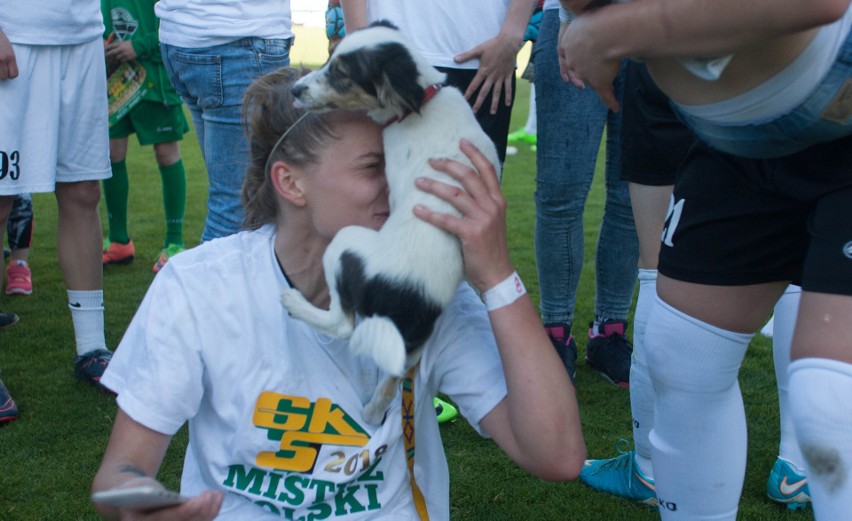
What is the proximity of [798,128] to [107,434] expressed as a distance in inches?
108

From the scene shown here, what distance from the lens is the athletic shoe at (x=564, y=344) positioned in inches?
152

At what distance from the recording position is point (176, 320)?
1838mm

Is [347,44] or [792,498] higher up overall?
[347,44]

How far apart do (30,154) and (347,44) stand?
2.08 metres

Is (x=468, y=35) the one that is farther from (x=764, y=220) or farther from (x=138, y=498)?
(x=138, y=498)

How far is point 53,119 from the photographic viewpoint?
3.72 m

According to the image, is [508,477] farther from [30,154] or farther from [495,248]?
[30,154]

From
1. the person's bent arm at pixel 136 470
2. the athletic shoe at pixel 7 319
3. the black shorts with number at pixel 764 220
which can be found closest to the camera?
the person's bent arm at pixel 136 470

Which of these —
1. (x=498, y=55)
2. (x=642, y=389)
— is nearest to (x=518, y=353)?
(x=642, y=389)

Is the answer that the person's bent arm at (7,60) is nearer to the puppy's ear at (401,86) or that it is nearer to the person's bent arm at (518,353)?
the puppy's ear at (401,86)

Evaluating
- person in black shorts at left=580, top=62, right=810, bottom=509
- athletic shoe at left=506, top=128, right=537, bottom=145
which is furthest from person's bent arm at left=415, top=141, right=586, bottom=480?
athletic shoe at left=506, top=128, right=537, bottom=145

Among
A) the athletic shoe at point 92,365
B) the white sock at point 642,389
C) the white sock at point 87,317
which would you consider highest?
the white sock at point 642,389

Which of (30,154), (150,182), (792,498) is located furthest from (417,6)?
(150,182)

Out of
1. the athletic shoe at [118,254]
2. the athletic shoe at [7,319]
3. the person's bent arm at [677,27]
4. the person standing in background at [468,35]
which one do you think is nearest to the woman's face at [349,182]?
the person's bent arm at [677,27]
